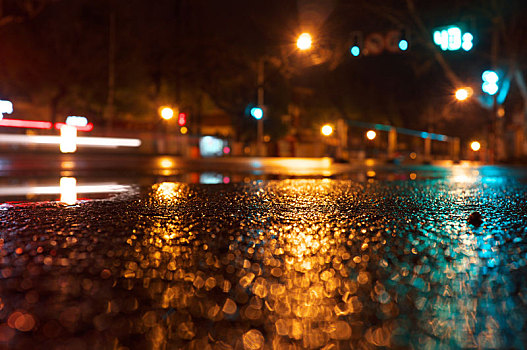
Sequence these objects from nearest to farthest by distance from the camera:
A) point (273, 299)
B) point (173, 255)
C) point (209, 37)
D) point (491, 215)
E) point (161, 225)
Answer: point (273, 299)
point (173, 255)
point (161, 225)
point (491, 215)
point (209, 37)

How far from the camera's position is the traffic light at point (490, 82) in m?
21.5

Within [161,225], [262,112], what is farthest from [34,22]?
[161,225]

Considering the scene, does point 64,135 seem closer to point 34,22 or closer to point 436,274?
point 34,22

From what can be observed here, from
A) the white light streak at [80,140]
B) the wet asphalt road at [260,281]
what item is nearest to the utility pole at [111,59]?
the white light streak at [80,140]

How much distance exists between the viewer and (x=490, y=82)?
70.8ft

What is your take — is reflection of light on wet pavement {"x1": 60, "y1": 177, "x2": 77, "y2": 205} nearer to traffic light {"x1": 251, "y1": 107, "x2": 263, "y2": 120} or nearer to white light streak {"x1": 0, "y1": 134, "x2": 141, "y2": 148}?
traffic light {"x1": 251, "y1": 107, "x2": 263, "y2": 120}

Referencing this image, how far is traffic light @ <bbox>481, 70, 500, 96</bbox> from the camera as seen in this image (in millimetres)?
21531

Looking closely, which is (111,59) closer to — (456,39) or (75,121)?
(75,121)

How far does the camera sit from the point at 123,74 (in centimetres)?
3619

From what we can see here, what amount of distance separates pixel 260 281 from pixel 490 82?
22357mm

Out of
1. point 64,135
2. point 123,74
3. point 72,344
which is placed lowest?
point 72,344

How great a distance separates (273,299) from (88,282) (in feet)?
2.54

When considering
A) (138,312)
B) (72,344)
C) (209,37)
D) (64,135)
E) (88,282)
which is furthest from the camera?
(209,37)

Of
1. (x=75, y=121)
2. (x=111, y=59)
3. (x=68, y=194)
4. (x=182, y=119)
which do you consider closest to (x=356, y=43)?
(x=182, y=119)
